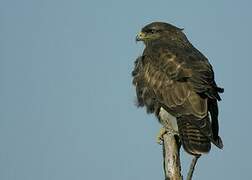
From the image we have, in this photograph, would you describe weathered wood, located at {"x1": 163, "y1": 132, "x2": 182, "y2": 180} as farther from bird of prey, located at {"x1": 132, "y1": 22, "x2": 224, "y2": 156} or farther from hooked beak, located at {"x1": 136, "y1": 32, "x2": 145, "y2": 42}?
hooked beak, located at {"x1": 136, "y1": 32, "x2": 145, "y2": 42}

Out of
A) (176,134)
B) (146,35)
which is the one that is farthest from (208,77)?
(146,35)

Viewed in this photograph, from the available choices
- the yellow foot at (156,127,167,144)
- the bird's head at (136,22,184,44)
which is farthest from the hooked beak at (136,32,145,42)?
the yellow foot at (156,127,167,144)

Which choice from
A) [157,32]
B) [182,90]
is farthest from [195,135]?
[157,32]

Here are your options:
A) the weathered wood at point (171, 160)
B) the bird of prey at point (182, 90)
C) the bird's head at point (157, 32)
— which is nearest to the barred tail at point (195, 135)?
the bird of prey at point (182, 90)

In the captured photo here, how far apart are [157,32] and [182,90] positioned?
135 inches

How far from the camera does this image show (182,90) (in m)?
11.7

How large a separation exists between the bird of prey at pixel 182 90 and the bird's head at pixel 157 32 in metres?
0.68

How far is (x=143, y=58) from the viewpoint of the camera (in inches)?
521

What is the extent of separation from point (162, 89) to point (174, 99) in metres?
0.50

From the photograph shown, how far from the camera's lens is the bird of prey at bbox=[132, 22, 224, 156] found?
10.8 metres

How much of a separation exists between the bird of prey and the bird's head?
68 cm

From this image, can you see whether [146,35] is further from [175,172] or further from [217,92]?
[175,172]

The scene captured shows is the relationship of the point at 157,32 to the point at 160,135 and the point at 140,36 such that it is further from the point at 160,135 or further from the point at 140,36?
the point at 160,135

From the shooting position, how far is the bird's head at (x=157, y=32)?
14664mm
